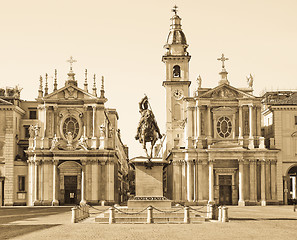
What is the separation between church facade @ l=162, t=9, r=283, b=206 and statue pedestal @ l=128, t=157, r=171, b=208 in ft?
124

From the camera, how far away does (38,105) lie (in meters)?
84.2

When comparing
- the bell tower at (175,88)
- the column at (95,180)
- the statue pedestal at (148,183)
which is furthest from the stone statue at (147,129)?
the bell tower at (175,88)

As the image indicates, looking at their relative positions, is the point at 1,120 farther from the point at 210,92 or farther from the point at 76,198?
the point at 210,92

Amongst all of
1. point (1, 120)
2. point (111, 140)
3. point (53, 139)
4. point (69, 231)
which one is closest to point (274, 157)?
point (111, 140)

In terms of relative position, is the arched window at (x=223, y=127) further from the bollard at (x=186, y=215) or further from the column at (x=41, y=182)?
the bollard at (x=186, y=215)

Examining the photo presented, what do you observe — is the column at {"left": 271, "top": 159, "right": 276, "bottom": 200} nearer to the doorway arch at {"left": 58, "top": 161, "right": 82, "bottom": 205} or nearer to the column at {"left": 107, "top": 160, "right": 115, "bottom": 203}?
the column at {"left": 107, "top": 160, "right": 115, "bottom": 203}

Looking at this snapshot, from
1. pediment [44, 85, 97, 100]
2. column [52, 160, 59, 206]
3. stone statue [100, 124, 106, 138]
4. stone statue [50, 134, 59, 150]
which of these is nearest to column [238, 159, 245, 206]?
stone statue [100, 124, 106, 138]

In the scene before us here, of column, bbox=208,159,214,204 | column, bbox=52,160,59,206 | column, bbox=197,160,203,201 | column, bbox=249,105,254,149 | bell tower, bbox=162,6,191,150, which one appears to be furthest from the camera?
bell tower, bbox=162,6,191,150

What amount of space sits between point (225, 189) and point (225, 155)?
4.83 m

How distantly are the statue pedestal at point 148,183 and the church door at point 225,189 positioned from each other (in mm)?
40192

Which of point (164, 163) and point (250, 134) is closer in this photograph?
point (164, 163)

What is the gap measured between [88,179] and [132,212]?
131 ft

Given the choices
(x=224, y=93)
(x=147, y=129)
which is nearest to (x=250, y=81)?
(x=224, y=93)

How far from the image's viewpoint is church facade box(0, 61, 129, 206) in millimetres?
82250
